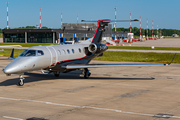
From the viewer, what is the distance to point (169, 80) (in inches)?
938

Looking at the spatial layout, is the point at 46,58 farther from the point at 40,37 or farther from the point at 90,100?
the point at 40,37

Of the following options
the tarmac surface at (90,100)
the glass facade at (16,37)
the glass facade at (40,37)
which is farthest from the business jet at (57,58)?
the glass facade at (16,37)

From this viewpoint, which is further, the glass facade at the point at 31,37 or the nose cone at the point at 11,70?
the glass facade at the point at 31,37

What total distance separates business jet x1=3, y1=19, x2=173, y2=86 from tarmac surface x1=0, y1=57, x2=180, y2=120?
1.32m

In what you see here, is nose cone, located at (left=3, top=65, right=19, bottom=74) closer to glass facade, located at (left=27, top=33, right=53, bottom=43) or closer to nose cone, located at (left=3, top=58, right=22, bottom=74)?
nose cone, located at (left=3, top=58, right=22, bottom=74)

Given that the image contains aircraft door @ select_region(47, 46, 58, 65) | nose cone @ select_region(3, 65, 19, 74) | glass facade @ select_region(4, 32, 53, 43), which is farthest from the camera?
glass facade @ select_region(4, 32, 53, 43)

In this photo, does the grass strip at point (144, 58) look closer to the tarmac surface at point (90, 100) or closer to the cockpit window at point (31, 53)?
the tarmac surface at point (90, 100)

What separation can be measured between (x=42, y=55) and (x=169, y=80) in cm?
1112

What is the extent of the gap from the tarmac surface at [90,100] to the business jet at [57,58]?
4.33 feet

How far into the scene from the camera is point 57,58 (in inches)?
902

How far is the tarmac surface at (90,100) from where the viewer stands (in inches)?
501

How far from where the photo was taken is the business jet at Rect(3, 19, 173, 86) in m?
20.0

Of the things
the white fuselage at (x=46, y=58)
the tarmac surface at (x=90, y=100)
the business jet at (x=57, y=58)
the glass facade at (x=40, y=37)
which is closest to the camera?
the tarmac surface at (x=90, y=100)

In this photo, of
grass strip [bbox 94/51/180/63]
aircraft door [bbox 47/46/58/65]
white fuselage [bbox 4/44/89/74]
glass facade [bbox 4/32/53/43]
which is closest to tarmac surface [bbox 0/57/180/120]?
white fuselage [bbox 4/44/89/74]
